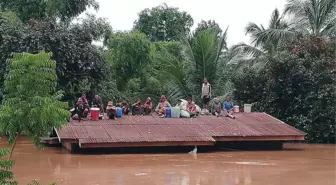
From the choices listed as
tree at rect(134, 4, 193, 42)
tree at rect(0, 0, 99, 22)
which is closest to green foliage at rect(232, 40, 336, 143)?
tree at rect(0, 0, 99, 22)

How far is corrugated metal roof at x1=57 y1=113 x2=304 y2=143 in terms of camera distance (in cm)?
1464

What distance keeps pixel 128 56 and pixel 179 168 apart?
1584 centimetres

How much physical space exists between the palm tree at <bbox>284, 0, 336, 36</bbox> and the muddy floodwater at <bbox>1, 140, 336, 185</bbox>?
846cm

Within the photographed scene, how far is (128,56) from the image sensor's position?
27562 millimetres

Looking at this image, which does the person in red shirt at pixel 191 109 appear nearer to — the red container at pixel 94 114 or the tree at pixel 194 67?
the red container at pixel 94 114

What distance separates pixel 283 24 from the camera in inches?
1046

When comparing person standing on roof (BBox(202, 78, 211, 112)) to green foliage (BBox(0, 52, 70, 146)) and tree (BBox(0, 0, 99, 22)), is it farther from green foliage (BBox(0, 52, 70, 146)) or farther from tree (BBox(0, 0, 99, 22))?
green foliage (BBox(0, 52, 70, 146))

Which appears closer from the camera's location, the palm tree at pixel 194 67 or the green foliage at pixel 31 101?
the green foliage at pixel 31 101

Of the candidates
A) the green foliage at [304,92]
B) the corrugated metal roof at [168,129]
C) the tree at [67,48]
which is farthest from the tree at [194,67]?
the corrugated metal roof at [168,129]

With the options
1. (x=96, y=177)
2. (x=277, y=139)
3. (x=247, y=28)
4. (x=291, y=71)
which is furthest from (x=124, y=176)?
(x=247, y=28)

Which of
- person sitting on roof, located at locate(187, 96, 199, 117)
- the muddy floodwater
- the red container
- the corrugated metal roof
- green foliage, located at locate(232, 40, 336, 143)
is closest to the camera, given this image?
the muddy floodwater

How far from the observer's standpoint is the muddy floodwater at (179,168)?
10742 millimetres

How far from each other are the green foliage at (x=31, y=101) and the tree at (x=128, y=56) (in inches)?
829

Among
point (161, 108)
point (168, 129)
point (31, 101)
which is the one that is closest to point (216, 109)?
point (161, 108)
